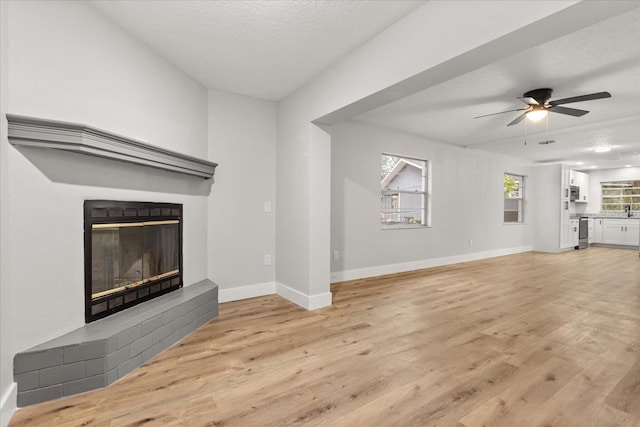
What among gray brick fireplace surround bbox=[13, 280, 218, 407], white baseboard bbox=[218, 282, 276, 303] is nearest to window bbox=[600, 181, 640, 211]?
white baseboard bbox=[218, 282, 276, 303]

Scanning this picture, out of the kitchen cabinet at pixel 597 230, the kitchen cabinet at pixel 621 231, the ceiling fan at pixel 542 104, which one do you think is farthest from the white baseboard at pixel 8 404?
the kitchen cabinet at pixel 597 230

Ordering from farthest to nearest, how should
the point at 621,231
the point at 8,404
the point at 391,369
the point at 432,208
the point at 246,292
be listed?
the point at 621,231
the point at 432,208
the point at 246,292
the point at 391,369
the point at 8,404

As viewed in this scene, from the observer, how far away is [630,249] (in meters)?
8.06

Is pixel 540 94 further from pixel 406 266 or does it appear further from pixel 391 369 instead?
pixel 391 369

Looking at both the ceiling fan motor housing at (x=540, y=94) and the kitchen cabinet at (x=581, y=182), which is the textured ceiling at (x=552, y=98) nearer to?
the ceiling fan motor housing at (x=540, y=94)

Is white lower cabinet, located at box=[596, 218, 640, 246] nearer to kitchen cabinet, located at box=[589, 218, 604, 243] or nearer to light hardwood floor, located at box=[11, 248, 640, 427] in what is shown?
kitchen cabinet, located at box=[589, 218, 604, 243]

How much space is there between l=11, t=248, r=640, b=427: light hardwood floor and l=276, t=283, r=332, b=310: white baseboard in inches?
4.1

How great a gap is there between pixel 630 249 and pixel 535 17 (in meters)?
10.3

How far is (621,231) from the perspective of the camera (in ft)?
26.9

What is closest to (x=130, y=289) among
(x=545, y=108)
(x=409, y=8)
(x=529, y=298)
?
(x=409, y=8)

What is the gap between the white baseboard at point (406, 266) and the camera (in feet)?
14.2

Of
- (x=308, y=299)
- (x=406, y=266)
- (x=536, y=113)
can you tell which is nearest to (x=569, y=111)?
(x=536, y=113)

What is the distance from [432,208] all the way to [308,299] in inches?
A: 131

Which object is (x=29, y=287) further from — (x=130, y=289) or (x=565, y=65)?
(x=565, y=65)
